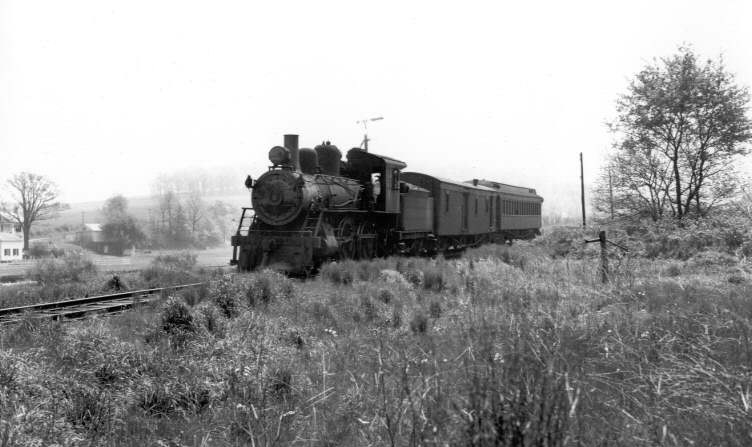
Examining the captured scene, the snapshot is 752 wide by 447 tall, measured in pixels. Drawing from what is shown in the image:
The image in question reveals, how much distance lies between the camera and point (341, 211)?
531 inches

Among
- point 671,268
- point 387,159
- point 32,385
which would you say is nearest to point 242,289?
point 32,385

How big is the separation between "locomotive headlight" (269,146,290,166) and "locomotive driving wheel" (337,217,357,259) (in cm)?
234

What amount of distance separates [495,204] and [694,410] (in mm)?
22791

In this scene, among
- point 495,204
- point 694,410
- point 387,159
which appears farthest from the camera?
point 495,204

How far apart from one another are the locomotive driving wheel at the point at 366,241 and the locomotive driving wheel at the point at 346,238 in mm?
274

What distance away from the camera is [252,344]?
4.74 metres

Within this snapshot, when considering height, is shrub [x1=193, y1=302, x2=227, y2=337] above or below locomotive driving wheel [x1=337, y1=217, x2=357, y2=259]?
below

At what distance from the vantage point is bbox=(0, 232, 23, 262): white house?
4272 centimetres

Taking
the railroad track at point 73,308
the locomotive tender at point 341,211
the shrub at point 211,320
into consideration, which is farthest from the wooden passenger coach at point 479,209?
the shrub at point 211,320

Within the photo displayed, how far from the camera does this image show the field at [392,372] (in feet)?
7.25

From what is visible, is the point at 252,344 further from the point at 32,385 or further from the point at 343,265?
the point at 343,265

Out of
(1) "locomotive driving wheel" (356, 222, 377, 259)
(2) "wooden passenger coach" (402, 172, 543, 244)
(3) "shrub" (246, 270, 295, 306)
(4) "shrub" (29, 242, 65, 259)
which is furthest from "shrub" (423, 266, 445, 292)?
(4) "shrub" (29, 242, 65, 259)

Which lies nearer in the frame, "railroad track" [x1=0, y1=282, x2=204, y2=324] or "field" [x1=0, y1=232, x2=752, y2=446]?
"field" [x1=0, y1=232, x2=752, y2=446]

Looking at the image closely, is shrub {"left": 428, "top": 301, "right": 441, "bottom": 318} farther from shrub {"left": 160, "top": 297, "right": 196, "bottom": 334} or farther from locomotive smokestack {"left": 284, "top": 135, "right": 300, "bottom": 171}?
locomotive smokestack {"left": 284, "top": 135, "right": 300, "bottom": 171}
